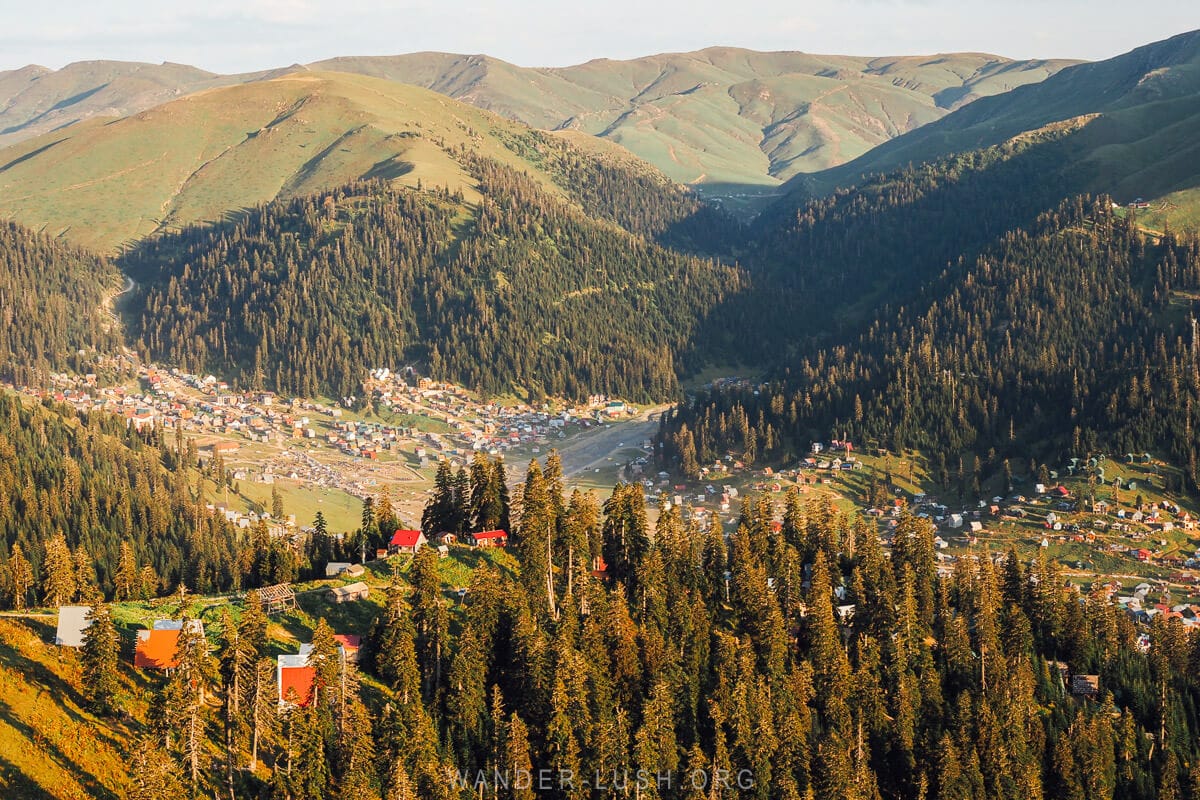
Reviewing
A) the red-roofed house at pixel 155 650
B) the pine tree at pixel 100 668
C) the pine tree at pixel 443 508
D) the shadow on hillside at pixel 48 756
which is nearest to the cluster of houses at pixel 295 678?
the red-roofed house at pixel 155 650

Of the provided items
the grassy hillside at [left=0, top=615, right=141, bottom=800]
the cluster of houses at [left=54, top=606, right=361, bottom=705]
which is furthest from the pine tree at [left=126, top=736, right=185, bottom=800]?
the cluster of houses at [left=54, top=606, right=361, bottom=705]

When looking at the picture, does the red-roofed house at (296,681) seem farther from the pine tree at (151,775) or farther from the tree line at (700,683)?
the pine tree at (151,775)

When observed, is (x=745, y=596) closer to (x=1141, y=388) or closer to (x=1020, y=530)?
(x=1020, y=530)

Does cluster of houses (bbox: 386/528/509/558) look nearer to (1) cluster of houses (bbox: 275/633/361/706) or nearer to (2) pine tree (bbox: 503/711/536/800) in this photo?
(1) cluster of houses (bbox: 275/633/361/706)

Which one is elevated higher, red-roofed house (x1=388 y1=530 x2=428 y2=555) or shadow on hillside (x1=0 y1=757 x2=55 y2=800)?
shadow on hillside (x1=0 y1=757 x2=55 y2=800)

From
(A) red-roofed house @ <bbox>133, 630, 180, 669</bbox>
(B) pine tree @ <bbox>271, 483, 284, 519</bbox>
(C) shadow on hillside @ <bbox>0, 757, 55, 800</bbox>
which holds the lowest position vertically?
(B) pine tree @ <bbox>271, 483, 284, 519</bbox>

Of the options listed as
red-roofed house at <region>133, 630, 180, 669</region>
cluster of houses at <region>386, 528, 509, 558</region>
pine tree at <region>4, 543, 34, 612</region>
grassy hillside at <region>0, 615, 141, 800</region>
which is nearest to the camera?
grassy hillside at <region>0, 615, 141, 800</region>
